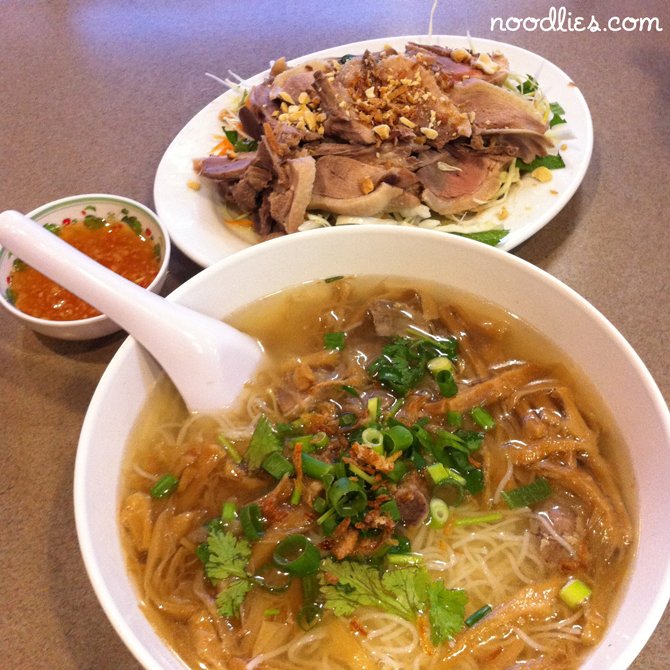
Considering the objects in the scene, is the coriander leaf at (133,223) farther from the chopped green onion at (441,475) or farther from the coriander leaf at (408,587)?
the coriander leaf at (408,587)

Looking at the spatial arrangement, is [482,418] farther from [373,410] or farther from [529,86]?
[529,86]

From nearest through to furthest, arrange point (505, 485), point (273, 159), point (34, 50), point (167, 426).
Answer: point (505, 485), point (167, 426), point (273, 159), point (34, 50)

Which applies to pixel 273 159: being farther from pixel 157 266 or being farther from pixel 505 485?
pixel 505 485

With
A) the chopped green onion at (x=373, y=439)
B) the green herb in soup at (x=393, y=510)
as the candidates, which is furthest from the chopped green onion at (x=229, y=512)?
the chopped green onion at (x=373, y=439)

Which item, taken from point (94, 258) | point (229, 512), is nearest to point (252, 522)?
point (229, 512)

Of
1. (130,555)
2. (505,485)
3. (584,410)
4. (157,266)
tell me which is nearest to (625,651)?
(505,485)
